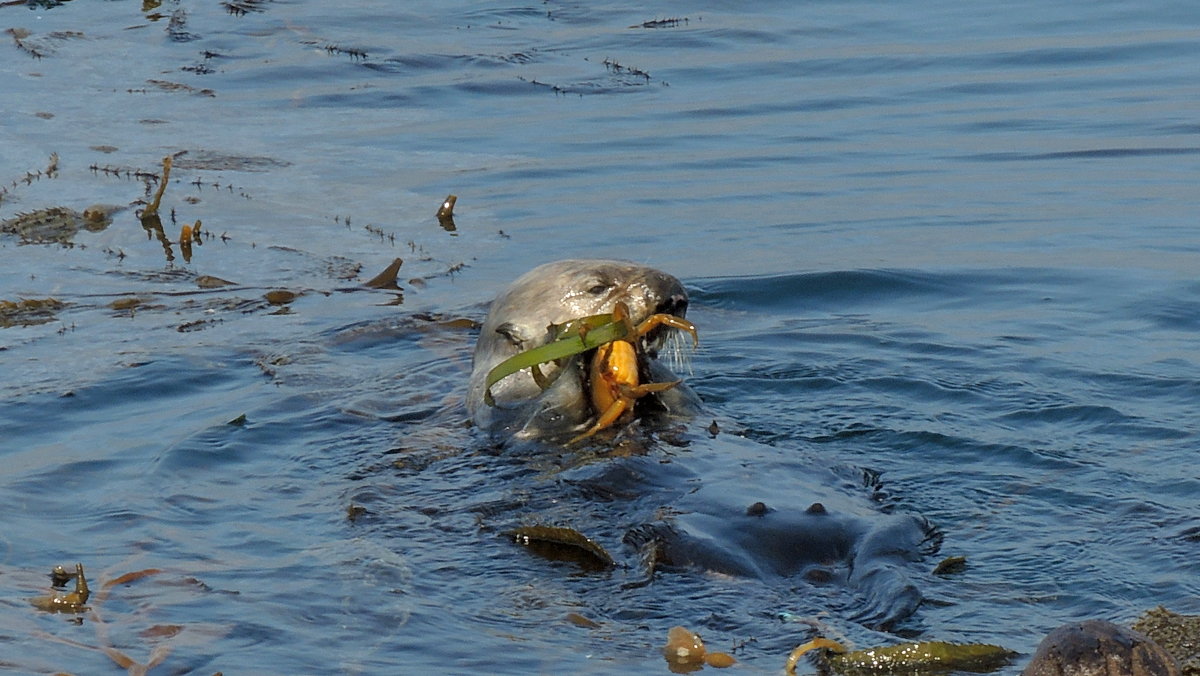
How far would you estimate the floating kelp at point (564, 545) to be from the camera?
3568mm

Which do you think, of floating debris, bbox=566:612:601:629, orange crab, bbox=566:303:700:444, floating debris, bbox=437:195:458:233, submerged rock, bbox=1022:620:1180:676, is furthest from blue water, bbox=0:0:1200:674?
submerged rock, bbox=1022:620:1180:676

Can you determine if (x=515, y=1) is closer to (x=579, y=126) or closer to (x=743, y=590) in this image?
(x=579, y=126)

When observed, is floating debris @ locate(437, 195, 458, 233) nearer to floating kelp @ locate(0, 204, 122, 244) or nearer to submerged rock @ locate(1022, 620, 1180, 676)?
floating kelp @ locate(0, 204, 122, 244)

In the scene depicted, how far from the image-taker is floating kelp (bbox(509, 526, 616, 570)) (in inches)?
140

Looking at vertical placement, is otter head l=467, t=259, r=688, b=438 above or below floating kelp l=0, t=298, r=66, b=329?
above

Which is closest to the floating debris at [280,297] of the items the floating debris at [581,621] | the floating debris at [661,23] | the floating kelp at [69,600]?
the floating kelp at [69,600]

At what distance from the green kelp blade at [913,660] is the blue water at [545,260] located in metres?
0.10

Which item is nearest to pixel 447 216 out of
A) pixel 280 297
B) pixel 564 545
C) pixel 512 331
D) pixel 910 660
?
pixel 280 297

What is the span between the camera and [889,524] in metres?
3.63

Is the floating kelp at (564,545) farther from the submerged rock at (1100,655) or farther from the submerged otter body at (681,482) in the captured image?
the submerged rock at (1100,655)

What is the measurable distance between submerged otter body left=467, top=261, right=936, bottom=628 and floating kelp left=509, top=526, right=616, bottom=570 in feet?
0.29

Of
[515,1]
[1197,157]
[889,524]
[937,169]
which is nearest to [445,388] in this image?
[889,524]

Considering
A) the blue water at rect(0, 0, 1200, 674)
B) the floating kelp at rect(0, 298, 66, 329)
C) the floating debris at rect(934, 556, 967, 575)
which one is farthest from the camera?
the floating kelp at rect(0, 298, 66, 329)

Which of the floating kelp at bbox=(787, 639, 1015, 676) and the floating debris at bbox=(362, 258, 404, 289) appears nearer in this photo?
the floating kelp at bbox=(787, 639, 1015, 676)
